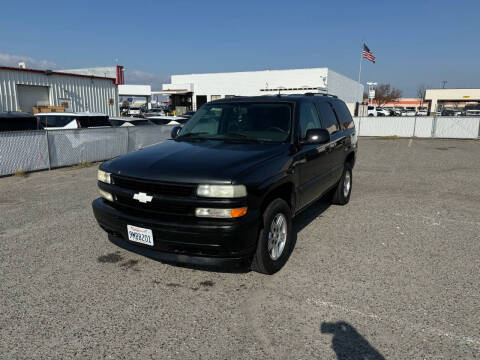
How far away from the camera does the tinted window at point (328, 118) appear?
5.09 metres

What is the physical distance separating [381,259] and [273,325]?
6.06 feet

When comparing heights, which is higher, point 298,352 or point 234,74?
point 234,74

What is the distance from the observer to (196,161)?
3355mm

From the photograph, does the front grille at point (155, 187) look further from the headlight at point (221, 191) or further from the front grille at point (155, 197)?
the headlight at point (221, 191)

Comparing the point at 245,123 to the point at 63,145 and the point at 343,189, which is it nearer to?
the point at 343,189

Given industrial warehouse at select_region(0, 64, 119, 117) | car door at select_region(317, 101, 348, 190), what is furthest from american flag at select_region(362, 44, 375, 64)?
car door at select_region(317, 101, 348, 190)

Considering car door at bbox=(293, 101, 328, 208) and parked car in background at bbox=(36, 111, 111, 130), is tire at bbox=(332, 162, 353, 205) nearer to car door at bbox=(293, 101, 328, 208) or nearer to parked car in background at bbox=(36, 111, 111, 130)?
car door at bbox=(293, 101, 328, 208)

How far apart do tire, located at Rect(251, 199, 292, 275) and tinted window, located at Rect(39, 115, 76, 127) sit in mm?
10769

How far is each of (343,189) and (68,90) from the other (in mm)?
20485

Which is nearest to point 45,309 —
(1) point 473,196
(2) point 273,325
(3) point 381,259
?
(2) point 273,325

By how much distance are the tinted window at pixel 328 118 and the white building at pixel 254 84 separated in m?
32.1

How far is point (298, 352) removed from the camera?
252 cm

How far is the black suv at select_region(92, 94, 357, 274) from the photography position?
3.03 m

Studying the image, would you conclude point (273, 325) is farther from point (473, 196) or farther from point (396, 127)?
point (396, 127)
